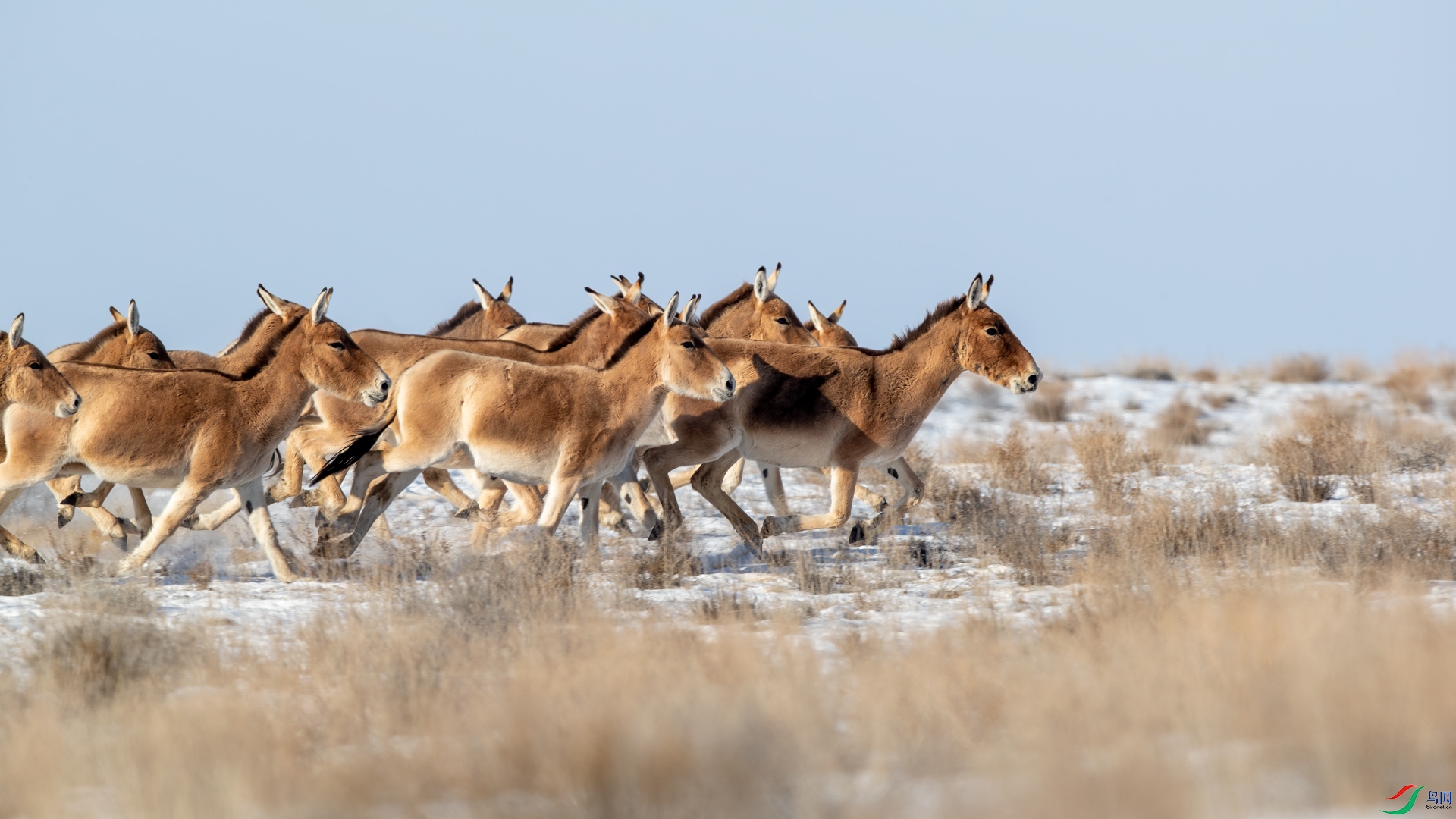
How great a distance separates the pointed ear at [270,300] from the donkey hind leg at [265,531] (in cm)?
158

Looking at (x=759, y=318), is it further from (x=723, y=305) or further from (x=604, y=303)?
(x=604, y=303)

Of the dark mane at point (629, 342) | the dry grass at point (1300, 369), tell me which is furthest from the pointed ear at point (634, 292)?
the dry grass at point (1300, 369)

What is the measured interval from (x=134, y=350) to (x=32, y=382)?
333 cm

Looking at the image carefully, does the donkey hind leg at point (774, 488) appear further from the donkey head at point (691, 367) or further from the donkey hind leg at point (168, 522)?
the donkey hind leg at point (168, 522)

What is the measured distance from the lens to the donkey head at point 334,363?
10492mm

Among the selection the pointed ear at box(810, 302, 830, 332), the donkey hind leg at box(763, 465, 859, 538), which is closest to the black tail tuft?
the donkey hind leg at box(763, 465, 859, 538)

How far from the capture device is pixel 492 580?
8.45 m

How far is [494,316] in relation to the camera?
51.5 ft

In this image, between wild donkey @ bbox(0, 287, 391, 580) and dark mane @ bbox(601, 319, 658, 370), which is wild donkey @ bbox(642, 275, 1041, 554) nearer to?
dark mane @ bbox(601, 319, 658, 370)

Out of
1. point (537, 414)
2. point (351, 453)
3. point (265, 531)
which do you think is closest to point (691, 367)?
point (537, 414)

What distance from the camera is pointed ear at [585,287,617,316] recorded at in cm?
1274

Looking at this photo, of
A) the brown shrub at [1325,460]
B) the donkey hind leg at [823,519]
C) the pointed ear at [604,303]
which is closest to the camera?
the donkey hind leg at [823,519]

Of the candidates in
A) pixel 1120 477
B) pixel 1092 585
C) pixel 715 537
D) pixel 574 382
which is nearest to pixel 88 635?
pixel 574 382

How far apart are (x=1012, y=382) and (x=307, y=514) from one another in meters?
7.71
